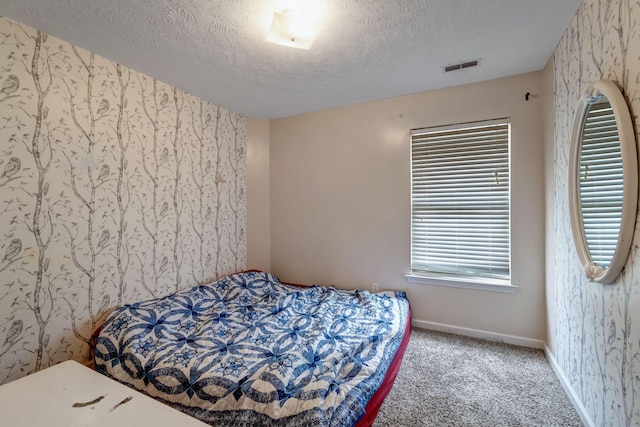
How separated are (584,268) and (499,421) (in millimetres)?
935

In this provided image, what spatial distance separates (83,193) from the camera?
6.15ft

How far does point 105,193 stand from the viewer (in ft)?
6.54

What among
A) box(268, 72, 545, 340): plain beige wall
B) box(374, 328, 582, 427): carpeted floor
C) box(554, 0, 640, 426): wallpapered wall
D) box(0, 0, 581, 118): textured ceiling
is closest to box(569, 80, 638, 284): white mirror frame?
box(554, 0, 640, 426): wallpapered wall

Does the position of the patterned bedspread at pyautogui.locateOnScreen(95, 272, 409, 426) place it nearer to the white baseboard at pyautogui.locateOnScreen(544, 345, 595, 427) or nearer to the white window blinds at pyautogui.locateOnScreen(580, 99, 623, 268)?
the white baseboard at pyautogui.locateOnScreen(544, 345, 595, 427)

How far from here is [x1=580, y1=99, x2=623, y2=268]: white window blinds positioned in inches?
45.4

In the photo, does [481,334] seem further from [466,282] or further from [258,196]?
[258,196]

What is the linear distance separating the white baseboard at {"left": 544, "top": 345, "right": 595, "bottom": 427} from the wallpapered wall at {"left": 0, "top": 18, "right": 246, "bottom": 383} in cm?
293

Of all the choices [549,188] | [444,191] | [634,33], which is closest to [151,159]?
[444,191]

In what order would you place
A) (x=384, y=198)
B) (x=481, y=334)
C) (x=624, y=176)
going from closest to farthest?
(x=624, y=176) → (x=481, y=334) → (x=384, y=198)

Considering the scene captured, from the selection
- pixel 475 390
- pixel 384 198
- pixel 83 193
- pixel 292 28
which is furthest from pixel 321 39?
pixel 475 390

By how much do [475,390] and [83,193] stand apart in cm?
294

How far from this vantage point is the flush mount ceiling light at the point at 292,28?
4.85ft

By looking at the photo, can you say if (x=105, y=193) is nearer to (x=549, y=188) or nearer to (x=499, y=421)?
(x=499, y=421)

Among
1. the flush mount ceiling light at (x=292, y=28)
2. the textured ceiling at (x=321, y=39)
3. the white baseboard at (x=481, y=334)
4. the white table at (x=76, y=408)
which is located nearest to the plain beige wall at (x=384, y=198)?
the white baseboard at (x=481, y=334)
